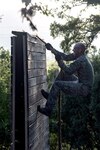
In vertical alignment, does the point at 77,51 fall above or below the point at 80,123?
above

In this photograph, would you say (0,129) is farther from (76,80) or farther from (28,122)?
(28,122)

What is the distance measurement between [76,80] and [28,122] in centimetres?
241

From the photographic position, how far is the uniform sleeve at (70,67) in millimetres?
9164

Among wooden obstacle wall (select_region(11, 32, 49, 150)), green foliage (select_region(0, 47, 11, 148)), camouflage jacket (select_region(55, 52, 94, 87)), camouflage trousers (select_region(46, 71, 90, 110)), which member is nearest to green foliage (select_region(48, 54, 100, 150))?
green foliage (select_region(0, 47, 11, 148))

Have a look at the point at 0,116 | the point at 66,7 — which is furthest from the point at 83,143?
the point at 66,7

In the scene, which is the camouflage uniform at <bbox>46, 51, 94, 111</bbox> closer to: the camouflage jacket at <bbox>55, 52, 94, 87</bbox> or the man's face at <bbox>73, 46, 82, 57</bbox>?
the camouflage jacket at <bbox>55, 52, 94, 87</bbox>

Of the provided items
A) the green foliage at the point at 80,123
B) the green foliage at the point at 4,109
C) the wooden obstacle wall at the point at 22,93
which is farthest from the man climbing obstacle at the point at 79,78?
the green foliage at the point at 80,123

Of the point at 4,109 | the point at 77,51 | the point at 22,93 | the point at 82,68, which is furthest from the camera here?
the point at 4,109

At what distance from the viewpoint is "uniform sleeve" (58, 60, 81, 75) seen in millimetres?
9164

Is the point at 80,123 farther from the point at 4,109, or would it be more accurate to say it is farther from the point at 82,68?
the point at 82,68

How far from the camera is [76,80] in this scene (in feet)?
34.2

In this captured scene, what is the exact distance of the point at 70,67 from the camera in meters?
9.19

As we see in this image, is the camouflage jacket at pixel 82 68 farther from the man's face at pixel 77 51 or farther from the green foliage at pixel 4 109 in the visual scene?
the green foliage at pixel 4 109

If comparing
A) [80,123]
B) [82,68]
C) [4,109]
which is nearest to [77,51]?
[82,68]
